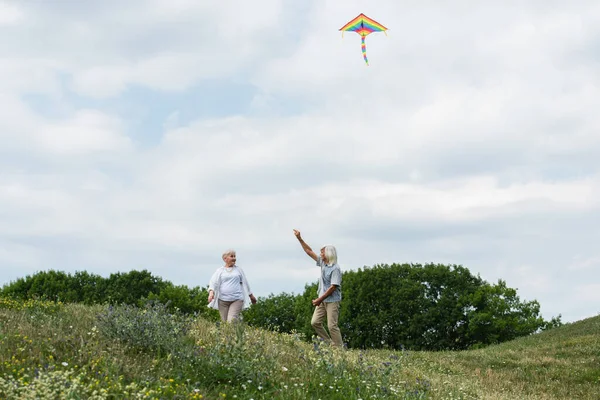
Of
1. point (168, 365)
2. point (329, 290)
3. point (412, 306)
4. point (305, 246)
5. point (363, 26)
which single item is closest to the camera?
point (168, 365)

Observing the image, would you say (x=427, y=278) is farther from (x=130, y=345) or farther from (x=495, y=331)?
(x=130, y=345)

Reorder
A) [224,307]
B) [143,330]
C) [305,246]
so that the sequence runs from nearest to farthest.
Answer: [143,330]
[224,307]
[305,246]

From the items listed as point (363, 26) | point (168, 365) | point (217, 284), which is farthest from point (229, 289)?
point (363, 26)

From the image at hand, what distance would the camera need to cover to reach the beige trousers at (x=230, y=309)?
14.5 m

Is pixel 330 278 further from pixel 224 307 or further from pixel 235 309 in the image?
pixel 224 307

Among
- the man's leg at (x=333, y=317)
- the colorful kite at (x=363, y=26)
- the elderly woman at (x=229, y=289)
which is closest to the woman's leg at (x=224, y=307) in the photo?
the elderly woman at (x=229, y=289)

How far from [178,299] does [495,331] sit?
15321mm

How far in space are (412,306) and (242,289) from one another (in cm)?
1633

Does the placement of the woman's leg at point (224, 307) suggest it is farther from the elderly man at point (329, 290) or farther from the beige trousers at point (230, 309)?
the elderly man at point (329, 290)

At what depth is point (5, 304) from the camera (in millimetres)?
18906

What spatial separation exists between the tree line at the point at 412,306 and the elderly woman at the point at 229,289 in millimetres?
13551

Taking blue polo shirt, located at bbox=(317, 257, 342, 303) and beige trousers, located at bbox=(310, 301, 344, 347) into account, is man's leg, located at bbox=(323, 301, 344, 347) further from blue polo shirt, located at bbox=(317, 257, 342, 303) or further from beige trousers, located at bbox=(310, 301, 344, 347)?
blue polo shirt, located at bbox=(317, 257, 342, 303)

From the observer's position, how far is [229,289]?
1445 cm

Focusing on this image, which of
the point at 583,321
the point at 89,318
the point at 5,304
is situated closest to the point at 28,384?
the point at 89,318
